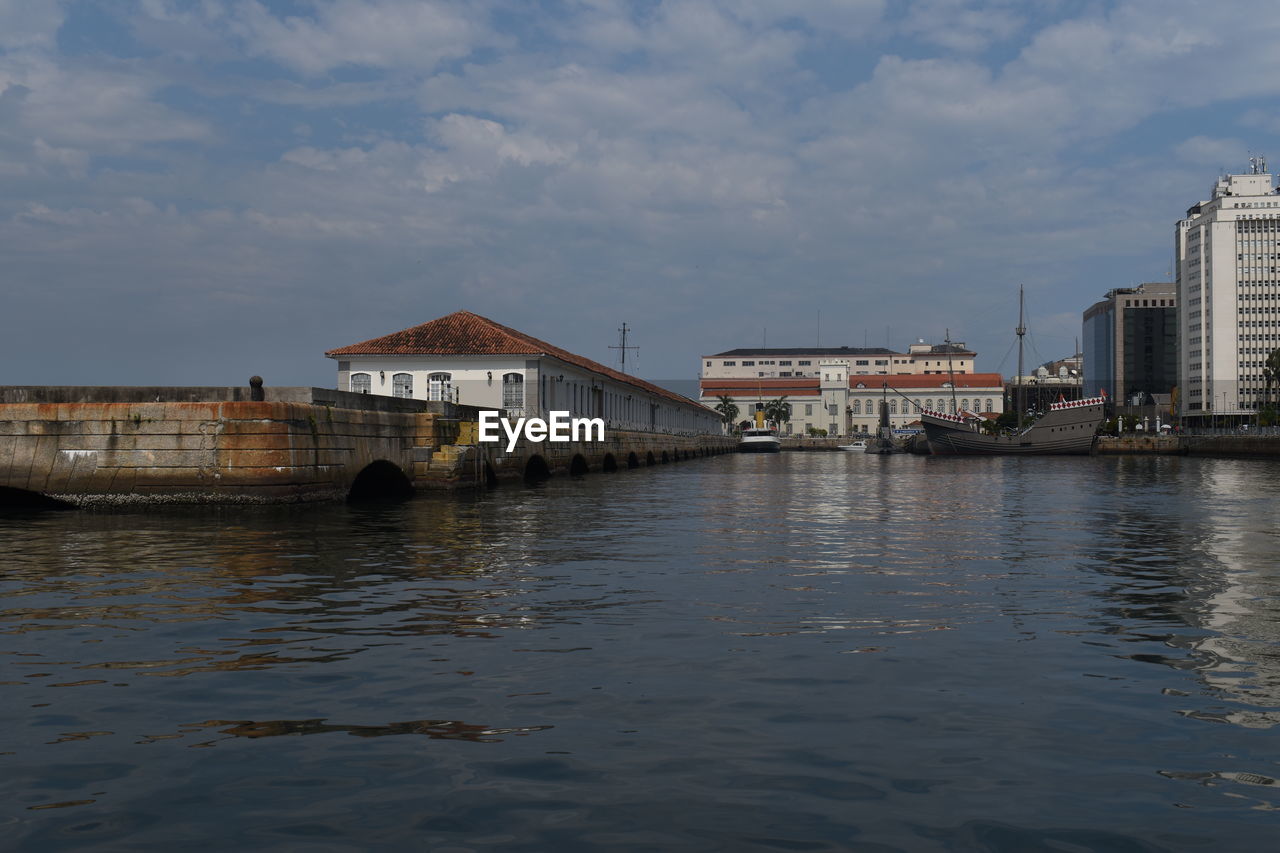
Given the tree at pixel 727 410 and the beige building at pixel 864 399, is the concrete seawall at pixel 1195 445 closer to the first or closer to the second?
the beige building at pixel 864 399

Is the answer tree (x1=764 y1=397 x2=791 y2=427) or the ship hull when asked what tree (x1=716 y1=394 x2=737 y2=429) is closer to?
tree (x1=764 y1=397 x2=791 y2=427)

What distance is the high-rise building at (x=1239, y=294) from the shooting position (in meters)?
166

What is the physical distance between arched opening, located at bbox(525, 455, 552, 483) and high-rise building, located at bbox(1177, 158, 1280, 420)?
150114 mm

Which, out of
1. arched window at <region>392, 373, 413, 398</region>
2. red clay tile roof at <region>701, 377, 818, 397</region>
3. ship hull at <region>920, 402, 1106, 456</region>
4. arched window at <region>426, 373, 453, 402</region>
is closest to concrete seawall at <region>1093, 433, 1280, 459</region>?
ship hull at <region>920, 402, 1106, 456</region>

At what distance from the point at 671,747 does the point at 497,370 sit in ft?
154

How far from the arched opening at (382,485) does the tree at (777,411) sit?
153864mm

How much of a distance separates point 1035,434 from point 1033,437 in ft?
1.55

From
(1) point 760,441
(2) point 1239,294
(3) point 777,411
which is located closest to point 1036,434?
(1) point 760,441

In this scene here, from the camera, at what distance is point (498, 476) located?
3622 cm

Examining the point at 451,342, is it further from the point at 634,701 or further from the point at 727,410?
the point at 727,410

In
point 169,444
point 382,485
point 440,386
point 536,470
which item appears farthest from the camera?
point 440,386

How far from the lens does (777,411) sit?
18450cm

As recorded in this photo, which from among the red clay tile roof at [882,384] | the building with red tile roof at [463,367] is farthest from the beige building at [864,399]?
the building with red tile roof at [463,367]

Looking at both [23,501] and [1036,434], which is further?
[1036,434]
